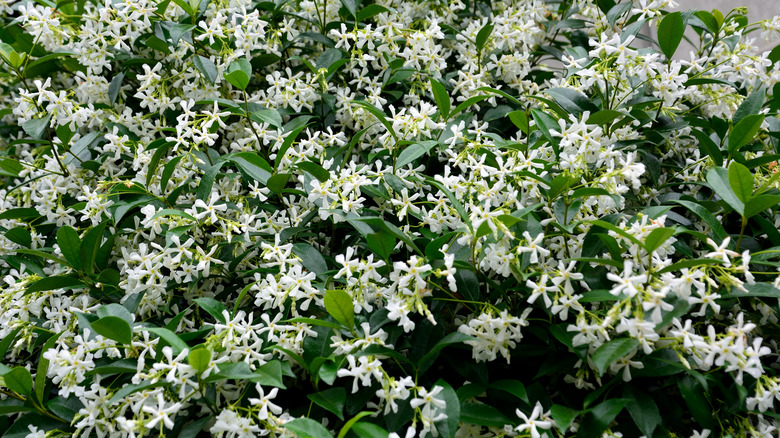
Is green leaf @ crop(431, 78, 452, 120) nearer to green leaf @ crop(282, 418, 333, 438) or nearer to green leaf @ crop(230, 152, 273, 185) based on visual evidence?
green leaf @ crop(230, 152, 273, 185)

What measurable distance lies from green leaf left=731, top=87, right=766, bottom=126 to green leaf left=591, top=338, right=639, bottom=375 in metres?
0.68

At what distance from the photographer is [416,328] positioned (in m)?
1.03

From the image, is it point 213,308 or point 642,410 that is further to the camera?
point 213,308

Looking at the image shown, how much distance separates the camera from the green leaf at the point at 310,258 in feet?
3.65

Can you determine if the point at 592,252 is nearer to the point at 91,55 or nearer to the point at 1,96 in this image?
the point at 91,55

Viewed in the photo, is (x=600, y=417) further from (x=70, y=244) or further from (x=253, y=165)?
(x=70, y=244)

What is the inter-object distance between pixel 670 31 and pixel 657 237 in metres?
0.64

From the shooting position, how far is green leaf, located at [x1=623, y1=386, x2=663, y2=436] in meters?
0.91

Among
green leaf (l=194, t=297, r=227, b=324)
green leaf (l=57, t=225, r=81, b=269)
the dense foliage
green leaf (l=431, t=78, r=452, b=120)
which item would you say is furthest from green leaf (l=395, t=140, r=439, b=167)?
green leaf (l=57, t=225, r=81, b=269)

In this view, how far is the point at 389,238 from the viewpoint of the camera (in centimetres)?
102

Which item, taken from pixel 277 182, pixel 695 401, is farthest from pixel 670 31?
pixel 277 182

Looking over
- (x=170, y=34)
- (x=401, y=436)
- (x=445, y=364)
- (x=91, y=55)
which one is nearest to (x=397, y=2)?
(x=170, y=34)

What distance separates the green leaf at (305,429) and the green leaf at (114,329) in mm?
321

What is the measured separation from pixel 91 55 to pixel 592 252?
50.6 inches
